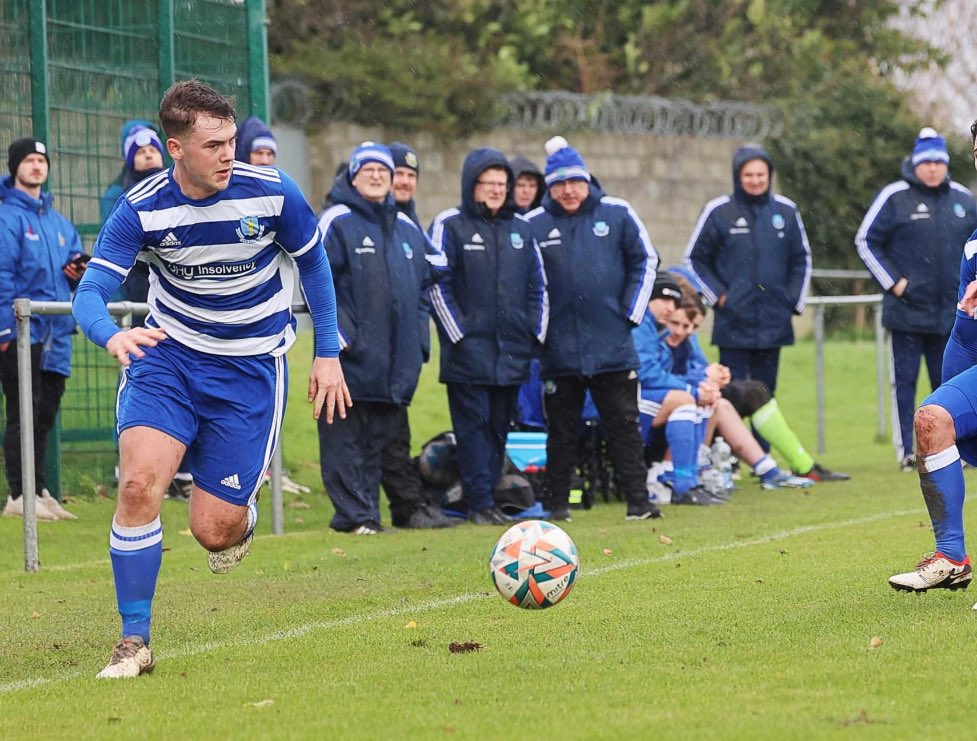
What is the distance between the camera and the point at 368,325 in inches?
462

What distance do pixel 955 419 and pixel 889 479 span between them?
25.2ft

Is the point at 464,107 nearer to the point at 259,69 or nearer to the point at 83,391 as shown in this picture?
the point at 259,69

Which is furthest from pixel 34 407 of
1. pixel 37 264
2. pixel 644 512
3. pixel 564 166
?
pixel 644 512

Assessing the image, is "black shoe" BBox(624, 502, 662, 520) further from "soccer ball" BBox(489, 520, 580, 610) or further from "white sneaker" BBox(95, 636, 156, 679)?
"white sneaker" BBox(95, 636, 156, 679)

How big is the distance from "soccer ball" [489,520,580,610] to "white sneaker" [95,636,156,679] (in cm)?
151

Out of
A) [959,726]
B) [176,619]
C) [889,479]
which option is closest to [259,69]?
[889,479]

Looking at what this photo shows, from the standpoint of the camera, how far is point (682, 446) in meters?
13.6

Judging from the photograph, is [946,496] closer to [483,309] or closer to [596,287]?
[596,287]

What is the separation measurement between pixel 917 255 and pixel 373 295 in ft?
19.2

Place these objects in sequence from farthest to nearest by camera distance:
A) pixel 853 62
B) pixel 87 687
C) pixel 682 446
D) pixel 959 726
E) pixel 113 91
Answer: pixel 853 62 → pixel 113 91 → pixel 682 446 → pixel 87 687 → pixel 959 726

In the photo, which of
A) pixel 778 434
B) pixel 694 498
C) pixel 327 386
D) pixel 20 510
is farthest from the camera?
pixel 778 434

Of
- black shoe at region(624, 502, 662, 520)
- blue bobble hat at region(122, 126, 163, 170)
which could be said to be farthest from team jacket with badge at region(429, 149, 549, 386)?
blue bobble hat at region(122, 126, 163, 170)

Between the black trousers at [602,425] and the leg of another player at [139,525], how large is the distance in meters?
5.94

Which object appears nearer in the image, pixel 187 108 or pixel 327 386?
pixel 187 108
